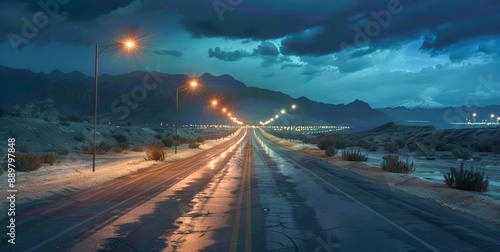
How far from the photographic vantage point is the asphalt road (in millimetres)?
8867

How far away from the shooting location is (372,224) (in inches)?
432

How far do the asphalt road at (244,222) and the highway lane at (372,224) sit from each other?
22mm

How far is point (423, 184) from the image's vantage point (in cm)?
2031

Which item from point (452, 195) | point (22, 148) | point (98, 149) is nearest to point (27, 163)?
point (22, 148)

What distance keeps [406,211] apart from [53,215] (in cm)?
961

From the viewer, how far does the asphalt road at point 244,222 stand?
349 inches

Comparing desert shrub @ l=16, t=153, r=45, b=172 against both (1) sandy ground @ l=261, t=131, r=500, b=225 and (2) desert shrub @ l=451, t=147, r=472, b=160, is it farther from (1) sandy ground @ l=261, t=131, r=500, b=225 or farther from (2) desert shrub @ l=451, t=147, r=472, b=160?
(2) desert shrub @ l=451, t=147, r=472, b=160

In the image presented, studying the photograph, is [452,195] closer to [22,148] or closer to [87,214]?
[87,214]

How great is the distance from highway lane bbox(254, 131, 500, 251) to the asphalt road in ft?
0.07

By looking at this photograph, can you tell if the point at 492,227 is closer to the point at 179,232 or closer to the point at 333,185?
the point at 179,232

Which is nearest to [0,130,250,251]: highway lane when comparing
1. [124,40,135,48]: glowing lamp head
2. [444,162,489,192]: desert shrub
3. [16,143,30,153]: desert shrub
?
[124,40,135,48]: glowing lamp head

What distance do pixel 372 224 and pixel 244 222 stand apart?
10.00 ft

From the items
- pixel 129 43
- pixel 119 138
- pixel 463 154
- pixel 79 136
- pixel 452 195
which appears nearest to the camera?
pixel 452 195

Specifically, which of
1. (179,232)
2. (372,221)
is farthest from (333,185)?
(179,232)
